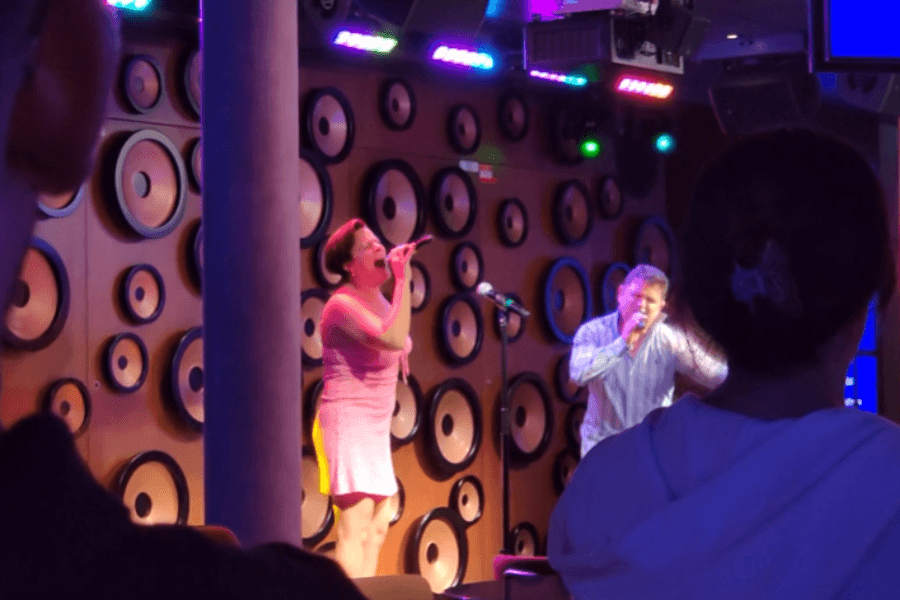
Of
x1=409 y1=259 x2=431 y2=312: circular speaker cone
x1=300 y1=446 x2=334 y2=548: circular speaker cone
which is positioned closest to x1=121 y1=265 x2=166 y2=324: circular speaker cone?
x1=300 y1=446 x2=334 y2=548: circular speaker cone

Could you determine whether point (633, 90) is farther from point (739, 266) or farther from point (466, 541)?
point (739, 266)

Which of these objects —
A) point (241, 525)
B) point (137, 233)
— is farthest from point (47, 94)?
point (137, 233)

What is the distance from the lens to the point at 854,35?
3.04 m

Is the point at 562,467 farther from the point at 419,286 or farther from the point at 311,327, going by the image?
the point at 311,327

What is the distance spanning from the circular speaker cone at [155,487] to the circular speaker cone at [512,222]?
2940 millimetres

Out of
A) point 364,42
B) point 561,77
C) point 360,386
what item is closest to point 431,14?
point 364,42

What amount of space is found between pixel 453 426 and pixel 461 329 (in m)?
0.58

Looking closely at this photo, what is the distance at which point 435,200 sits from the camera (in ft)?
22.4

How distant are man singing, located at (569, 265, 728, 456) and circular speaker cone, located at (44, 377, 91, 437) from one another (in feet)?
7.25

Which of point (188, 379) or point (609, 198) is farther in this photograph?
point (609, 198)

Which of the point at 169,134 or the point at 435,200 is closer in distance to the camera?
the point at 169,134

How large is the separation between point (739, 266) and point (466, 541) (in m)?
5.96

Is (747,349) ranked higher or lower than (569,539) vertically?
higher

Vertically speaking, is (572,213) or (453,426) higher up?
(572,213)
